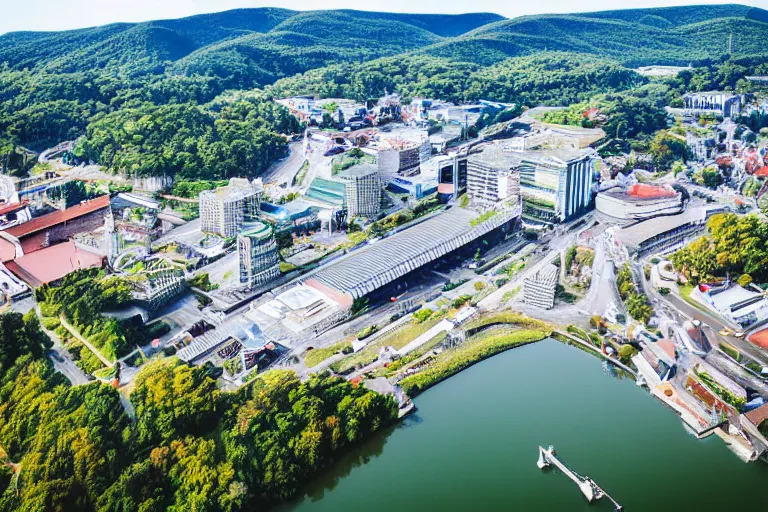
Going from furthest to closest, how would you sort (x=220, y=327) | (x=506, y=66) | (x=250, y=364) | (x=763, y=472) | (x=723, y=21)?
(x=723, y=21), (x=506, y=66), (x=220, y=327), (x=250, y=364), (x=763, y=472)

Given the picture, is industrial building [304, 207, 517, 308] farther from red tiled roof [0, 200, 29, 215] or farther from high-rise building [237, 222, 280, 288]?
red tiled roof [0, 200, 29, 215]

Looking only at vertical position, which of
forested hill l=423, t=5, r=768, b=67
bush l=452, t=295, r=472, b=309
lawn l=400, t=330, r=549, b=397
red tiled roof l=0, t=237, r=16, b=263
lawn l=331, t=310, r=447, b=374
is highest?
forested hill l=423, t=5, r=768, b=67

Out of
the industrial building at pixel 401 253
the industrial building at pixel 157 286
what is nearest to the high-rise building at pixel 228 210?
the industrial building at pixel 157 286

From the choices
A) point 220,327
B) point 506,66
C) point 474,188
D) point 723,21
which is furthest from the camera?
point 723,21

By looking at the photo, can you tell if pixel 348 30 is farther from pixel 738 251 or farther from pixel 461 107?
pixel 738 251

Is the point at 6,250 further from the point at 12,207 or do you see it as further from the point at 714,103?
the point at 714,103

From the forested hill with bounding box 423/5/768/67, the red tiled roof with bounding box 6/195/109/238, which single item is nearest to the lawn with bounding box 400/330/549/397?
the red tiled roof with bounding box 6/195/109/238

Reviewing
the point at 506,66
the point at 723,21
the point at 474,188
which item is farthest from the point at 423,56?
the point at 474,188
